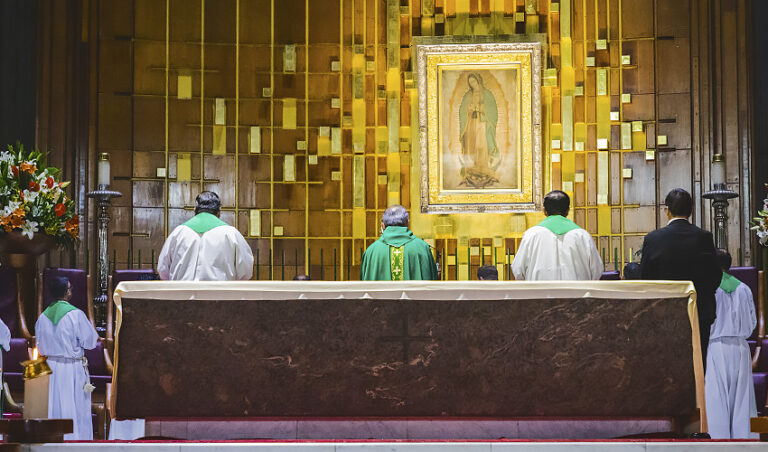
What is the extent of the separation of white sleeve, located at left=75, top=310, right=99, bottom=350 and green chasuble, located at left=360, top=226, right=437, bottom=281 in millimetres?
2080

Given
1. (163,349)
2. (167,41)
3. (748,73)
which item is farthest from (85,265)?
(748,73)

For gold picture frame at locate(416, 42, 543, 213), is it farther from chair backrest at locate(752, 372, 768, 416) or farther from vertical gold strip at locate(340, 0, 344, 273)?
chair backrest at locate(752, 372, 768, 416)

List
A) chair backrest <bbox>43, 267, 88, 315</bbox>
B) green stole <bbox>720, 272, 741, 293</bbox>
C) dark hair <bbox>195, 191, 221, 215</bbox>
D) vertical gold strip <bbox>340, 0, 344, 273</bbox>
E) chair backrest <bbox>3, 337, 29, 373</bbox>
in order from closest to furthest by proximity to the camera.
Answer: dark hair <bbox>195, 191, 221, 215</bbox> < green stole <bbox>720, 272, 741, 293</bbox> < chair backrest <bbox>3, 337, 29, 373</bbox> < chair backrest <bbox>43, 267, 88, 315</bbox> < vertical gold strip <bbox>340, 0, 344, 273</bbox>

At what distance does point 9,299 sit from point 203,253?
279cm

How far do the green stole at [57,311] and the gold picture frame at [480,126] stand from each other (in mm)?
4006

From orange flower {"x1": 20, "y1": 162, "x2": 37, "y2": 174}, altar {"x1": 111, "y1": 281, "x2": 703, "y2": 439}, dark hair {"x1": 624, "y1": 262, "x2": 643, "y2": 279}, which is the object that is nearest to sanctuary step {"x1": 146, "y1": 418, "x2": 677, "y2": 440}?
altar {"x1": 111, "y1": 281, "x2": 703, "y2": 439}

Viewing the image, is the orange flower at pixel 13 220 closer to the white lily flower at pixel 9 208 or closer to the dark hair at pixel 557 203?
the white lily flower at pixel 9 208

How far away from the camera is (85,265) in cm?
941

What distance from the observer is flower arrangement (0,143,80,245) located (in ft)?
25.6

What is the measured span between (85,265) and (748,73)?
21.7 feet

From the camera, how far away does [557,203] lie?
6.04 m

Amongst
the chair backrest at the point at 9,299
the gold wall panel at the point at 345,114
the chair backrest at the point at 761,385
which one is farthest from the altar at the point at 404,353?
the gold wall panel at the point at 345,114

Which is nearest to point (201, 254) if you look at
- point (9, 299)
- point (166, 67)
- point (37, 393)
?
point (37, 393)

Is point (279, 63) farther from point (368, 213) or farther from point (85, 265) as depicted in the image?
point (85, 265)
